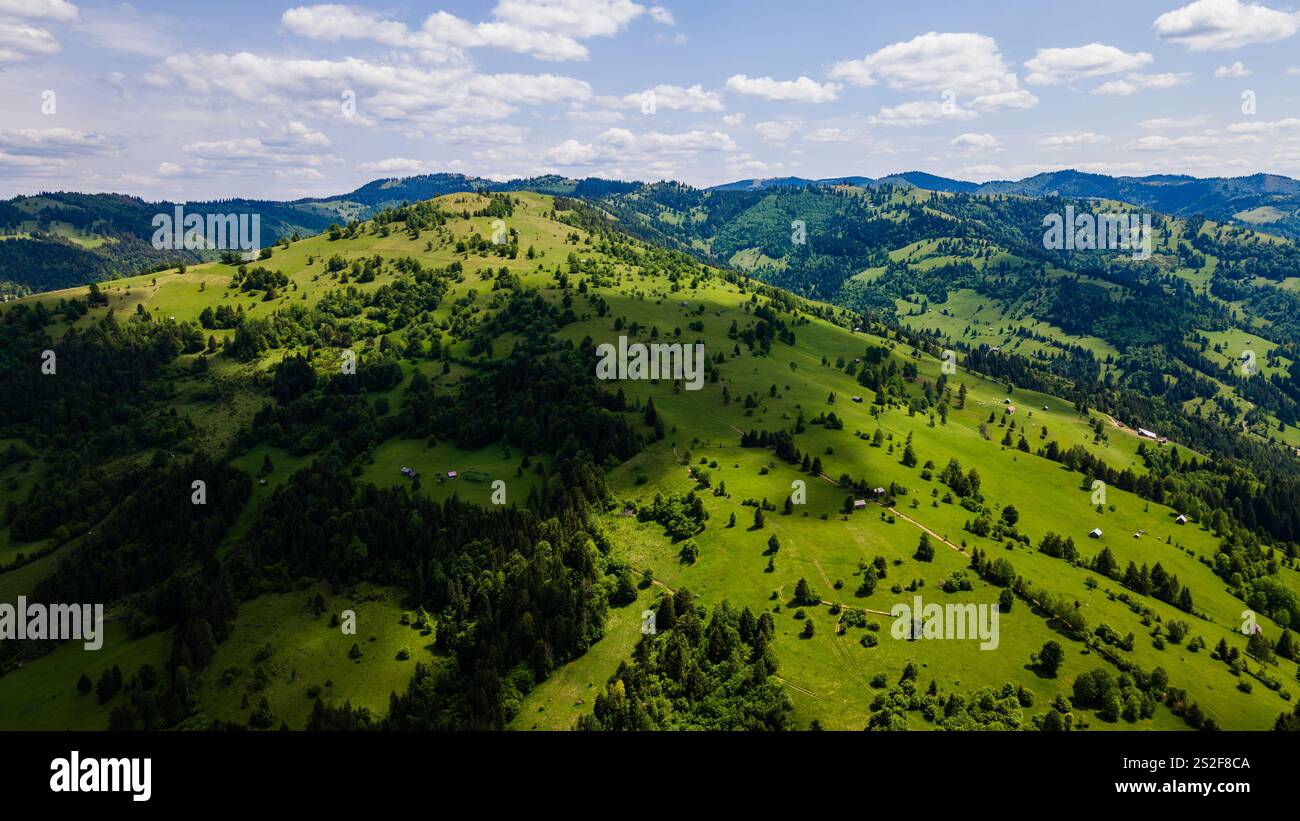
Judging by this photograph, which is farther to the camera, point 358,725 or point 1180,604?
point 1180,604

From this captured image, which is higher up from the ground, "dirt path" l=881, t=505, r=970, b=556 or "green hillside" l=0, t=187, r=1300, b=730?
"dirt path" l=881, t=505, r=970, b=556

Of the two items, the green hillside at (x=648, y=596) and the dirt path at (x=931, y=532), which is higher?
the dirt path at (x=931, y=532)

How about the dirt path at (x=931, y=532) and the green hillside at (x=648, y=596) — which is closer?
the green hillside at (x=648, y=596)

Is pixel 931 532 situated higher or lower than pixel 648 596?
higher

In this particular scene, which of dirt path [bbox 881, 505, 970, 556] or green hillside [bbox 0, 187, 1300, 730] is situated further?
dirt path [bbox 881, 505, 970, 556]

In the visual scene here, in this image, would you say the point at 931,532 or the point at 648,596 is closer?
the point at 648,596
